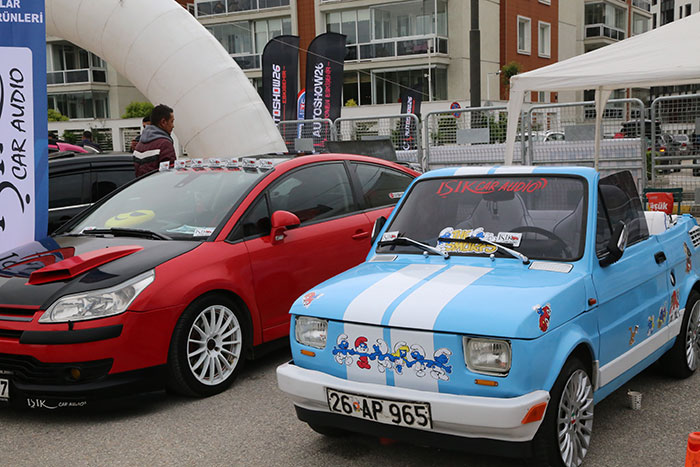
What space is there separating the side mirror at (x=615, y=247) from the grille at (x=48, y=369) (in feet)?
10.1

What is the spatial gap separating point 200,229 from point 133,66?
1054 cm

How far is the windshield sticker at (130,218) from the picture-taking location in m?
5.94

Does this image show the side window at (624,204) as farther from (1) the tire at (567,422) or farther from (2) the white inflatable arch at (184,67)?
(2) the white inflatable arch at (184,67)

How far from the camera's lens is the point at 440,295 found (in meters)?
3.80

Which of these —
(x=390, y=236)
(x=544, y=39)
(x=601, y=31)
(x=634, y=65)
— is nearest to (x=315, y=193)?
(x=390, y=236)

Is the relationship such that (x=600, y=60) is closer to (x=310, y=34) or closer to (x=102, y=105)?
(x=310, y=34)

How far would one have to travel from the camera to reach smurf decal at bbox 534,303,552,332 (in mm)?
3530

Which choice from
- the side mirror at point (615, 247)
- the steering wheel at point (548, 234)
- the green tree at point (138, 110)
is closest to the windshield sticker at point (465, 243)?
the steering wheel at point (548, 234)

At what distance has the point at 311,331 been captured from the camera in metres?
4.02

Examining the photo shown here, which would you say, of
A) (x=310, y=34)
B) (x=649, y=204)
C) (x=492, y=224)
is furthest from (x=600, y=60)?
(x=310, y=34)

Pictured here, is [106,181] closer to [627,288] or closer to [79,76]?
[627,288]

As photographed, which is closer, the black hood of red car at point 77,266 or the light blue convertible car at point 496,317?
the light blue convertible car at point 496,317

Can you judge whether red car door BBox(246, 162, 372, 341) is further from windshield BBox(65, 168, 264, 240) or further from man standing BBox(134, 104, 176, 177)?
man standing BBox(134, 104, 176, 177)

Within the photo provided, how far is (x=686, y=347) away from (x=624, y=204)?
118 centimetres
